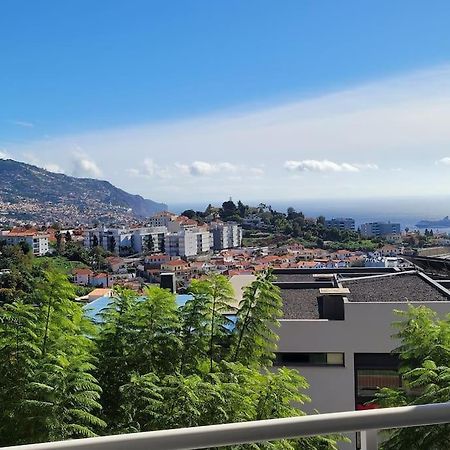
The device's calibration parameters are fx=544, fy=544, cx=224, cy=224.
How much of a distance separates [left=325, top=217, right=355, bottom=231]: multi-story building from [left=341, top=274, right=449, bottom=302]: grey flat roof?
2414 cm

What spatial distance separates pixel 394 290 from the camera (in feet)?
34.5

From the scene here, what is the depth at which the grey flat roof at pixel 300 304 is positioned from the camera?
9.23 meters

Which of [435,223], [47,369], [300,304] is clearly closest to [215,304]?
A: [47,369]

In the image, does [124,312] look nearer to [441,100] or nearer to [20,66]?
[441,100]

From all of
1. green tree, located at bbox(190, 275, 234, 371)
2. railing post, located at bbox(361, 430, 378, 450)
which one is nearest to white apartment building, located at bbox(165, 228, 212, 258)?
green tree, located at bbox(190, 275, 234, 371)

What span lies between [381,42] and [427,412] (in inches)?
406

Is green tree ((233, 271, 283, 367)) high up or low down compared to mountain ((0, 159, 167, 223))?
down

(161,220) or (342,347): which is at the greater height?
(161,220)

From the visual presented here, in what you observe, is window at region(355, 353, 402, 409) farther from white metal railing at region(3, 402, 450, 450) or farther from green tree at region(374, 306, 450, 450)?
white metal railing at region(3, 402, 450, 450)

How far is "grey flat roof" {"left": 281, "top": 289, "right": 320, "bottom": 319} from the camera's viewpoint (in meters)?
9.23

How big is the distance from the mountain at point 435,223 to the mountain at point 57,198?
2202 centimetres

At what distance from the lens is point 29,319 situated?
3.13 metres

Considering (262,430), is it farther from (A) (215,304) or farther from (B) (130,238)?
(B) (130,238)

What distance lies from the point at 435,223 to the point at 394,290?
3874cm
